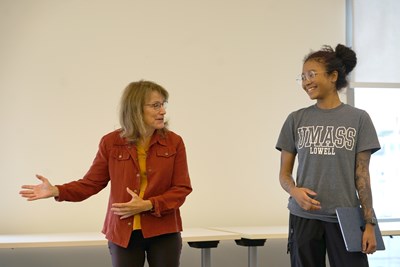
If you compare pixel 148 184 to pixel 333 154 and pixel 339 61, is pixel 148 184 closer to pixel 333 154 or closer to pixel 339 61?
pixel 333 154

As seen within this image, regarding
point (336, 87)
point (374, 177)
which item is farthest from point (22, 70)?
point (374, 177)

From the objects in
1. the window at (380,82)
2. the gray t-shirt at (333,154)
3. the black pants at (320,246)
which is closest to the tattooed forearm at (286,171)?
the gray t-shirt at (333,154)

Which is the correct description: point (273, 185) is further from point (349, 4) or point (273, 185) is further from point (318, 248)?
point (318, 248)

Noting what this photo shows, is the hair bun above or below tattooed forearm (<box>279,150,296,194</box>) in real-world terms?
above

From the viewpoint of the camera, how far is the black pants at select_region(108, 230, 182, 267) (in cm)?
246

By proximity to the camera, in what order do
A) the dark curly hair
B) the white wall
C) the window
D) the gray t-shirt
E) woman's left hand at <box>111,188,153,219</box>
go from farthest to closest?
the window
the white wall
the dark curly hair
the gray t-shirt
woman's left hand at <box>111,188,153,219</box>

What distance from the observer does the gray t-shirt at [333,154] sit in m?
2.49

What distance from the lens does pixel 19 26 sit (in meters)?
4.09

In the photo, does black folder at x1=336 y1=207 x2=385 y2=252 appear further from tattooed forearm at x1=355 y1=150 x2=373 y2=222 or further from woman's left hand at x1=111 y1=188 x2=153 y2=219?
woman's left hand at x1=111 y1=188 x2=153 y2=219

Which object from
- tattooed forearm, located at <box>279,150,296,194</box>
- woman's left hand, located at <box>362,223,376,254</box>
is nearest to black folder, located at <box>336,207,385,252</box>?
woman's left hand, located at <box>362,223,376,254</box>

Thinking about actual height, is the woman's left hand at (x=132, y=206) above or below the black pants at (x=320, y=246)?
above

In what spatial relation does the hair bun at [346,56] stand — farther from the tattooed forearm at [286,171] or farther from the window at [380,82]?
the window at [380,82]

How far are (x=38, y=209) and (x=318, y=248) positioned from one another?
223 cm

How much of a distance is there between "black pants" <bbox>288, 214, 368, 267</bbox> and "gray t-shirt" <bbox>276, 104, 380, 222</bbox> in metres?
0.04
